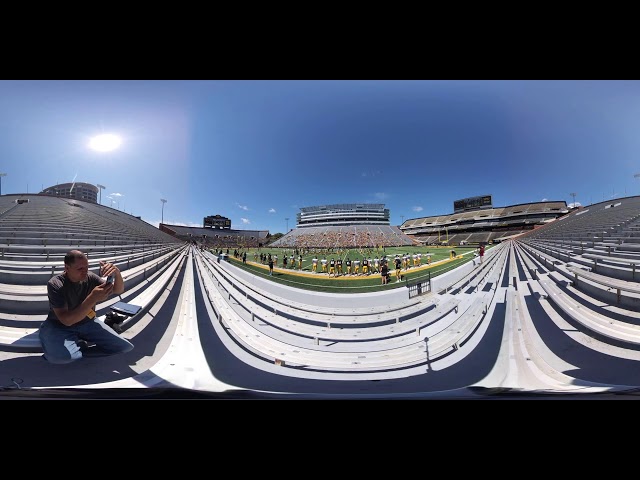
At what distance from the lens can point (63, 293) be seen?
1483 mm

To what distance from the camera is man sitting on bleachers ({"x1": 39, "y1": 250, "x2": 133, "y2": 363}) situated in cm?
148

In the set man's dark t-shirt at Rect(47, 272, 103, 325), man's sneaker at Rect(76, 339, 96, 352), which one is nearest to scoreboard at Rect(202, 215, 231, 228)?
man's dark t-shirt at Rect(47, 272, 103, 325)

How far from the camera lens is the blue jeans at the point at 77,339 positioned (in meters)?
1.48

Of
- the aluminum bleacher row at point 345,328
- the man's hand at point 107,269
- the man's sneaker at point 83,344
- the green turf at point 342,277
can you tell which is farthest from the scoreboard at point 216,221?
the man's sneaker at point 83,344

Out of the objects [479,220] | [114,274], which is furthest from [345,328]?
[114,274]

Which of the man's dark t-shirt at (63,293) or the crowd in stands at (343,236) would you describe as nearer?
the man's dark t-shirt at (63,293)

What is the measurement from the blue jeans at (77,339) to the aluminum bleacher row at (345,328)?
2.2 inches

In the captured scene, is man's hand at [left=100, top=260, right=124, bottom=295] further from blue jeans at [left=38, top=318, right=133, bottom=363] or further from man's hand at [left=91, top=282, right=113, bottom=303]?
blue jeans at [left=38, top=318, right=133, bottom=363]

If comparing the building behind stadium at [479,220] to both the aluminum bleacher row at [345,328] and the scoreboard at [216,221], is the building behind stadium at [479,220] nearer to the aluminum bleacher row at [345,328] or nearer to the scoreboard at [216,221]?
the aluminum bleacher row at [345,328]

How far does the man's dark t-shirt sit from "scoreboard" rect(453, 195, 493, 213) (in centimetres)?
273
